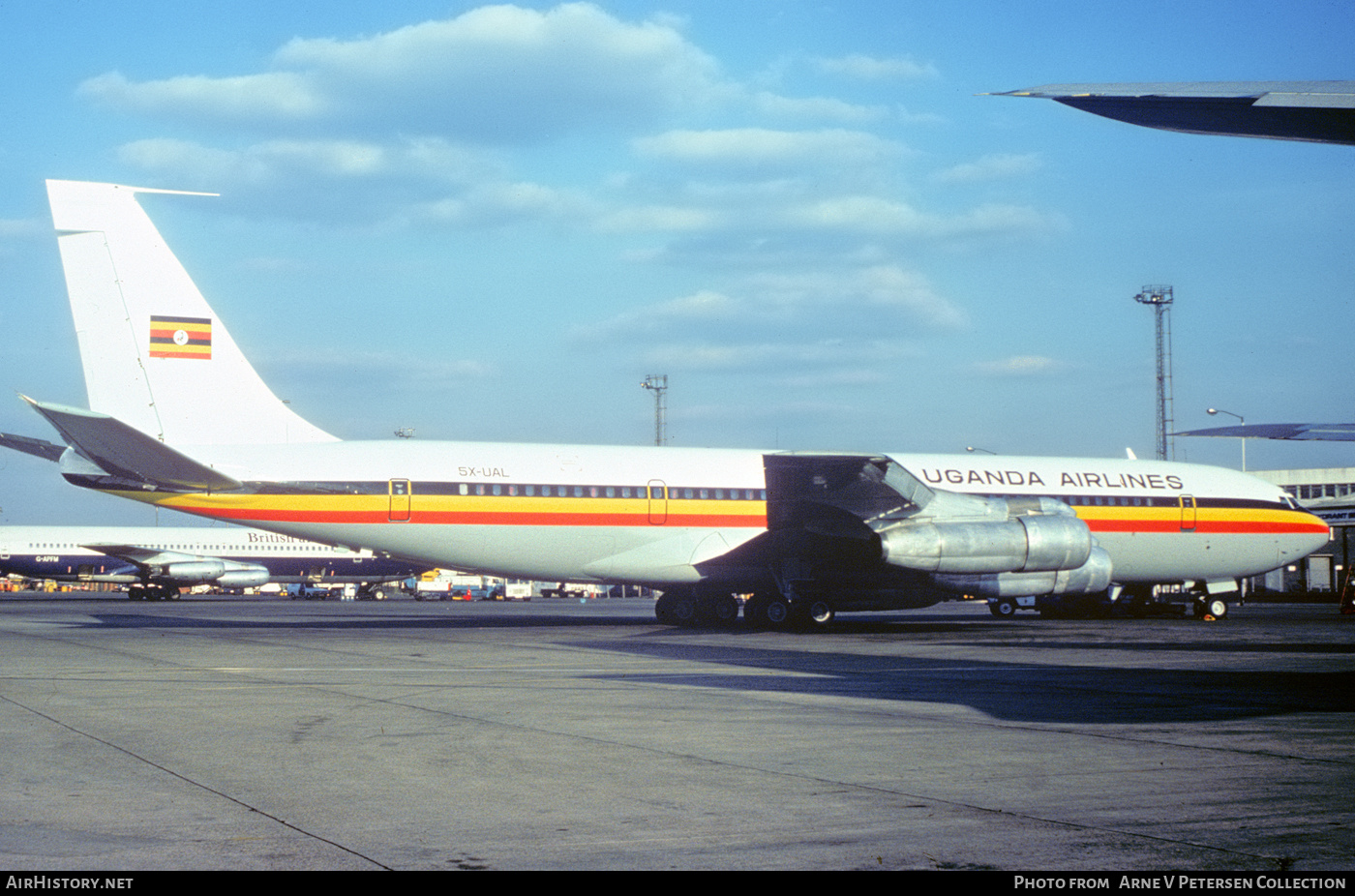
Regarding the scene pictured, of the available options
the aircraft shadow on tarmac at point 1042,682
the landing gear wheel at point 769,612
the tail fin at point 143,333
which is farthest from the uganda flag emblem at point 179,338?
the landing gear wheel at point 769,612

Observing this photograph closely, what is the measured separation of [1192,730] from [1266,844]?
152 inches

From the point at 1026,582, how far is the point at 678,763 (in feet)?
57.8

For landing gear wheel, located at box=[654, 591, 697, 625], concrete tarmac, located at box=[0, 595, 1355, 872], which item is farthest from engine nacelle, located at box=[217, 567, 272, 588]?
concrete tarmac, located at box=[0, 595, 1355, 872]

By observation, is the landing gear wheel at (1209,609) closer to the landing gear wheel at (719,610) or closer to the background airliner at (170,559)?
the landing gear wheel at (719,610)

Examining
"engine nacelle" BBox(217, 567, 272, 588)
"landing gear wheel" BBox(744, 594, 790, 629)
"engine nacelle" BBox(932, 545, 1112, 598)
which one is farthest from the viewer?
"engine nacelle" BBox(217, 567, 272, 588)

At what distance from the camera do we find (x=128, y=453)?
19.4m

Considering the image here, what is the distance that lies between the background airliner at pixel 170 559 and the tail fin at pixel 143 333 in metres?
32.7

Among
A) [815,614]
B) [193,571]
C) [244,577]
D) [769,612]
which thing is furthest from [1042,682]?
[244,577]

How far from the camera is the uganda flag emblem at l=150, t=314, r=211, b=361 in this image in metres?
21.4

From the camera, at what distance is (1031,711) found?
9.89m

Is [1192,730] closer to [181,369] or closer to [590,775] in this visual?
[590,775]

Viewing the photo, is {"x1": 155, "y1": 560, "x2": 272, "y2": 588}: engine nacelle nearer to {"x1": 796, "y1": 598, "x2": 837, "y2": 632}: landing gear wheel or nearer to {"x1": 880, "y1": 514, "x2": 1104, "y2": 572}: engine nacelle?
{"x1": 796, "y1": 598, "x2": 837, "y2": 632}: landing gear wheel

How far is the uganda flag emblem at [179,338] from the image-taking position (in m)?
21.4

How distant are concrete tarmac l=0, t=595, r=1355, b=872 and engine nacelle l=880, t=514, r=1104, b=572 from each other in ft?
18.9
